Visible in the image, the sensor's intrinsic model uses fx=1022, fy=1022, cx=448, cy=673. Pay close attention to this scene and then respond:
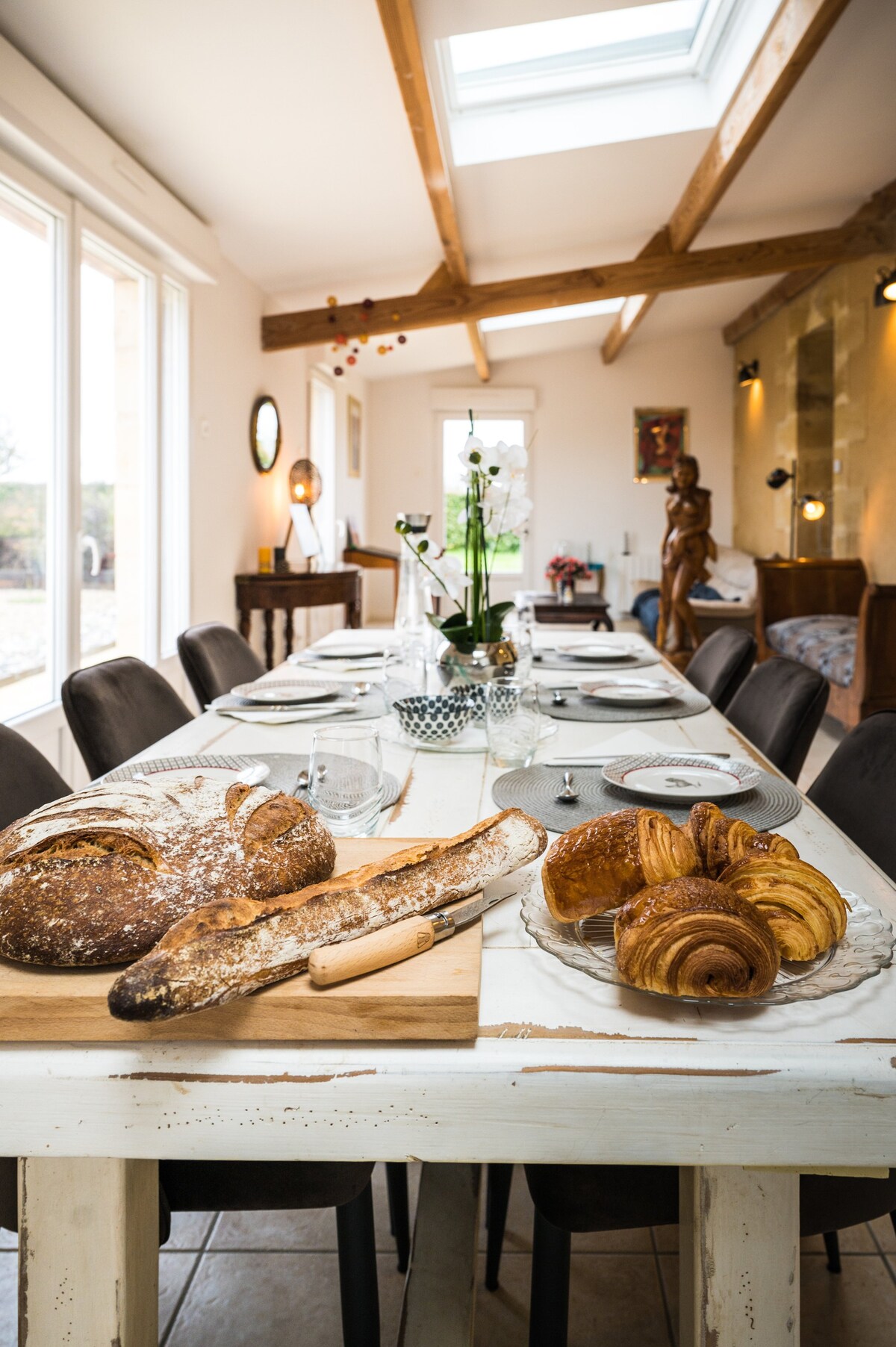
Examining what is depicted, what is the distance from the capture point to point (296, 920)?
0.67 meters

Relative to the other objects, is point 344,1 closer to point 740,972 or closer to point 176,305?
point 176,305

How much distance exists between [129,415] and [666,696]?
311cm

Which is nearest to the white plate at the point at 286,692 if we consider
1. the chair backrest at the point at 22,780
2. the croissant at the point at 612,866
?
the chair backrest at the point at 22,780

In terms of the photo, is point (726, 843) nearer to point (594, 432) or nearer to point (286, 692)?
point (286, 692)

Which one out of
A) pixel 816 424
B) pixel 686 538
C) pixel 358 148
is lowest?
pixel 686 538

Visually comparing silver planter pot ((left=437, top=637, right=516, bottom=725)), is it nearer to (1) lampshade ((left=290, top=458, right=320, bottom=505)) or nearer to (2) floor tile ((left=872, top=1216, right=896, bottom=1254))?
(2) floor tile ((left=872, top=1216, right=896, bottom=1254))

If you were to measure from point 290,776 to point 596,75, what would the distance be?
13.3 ft

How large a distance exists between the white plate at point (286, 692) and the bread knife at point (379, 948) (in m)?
1.30

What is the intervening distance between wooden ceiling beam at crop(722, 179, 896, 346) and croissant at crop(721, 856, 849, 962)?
20.4 feet

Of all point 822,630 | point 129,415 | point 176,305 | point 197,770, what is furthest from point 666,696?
point 822,630

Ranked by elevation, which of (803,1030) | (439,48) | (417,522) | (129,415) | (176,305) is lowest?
(803,1030)

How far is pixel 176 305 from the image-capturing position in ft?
15.4

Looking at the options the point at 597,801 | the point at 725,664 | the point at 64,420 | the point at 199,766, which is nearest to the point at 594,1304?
the point at 597,801

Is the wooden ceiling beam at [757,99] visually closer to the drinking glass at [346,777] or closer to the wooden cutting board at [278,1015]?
the drinking glass at [346,777]
